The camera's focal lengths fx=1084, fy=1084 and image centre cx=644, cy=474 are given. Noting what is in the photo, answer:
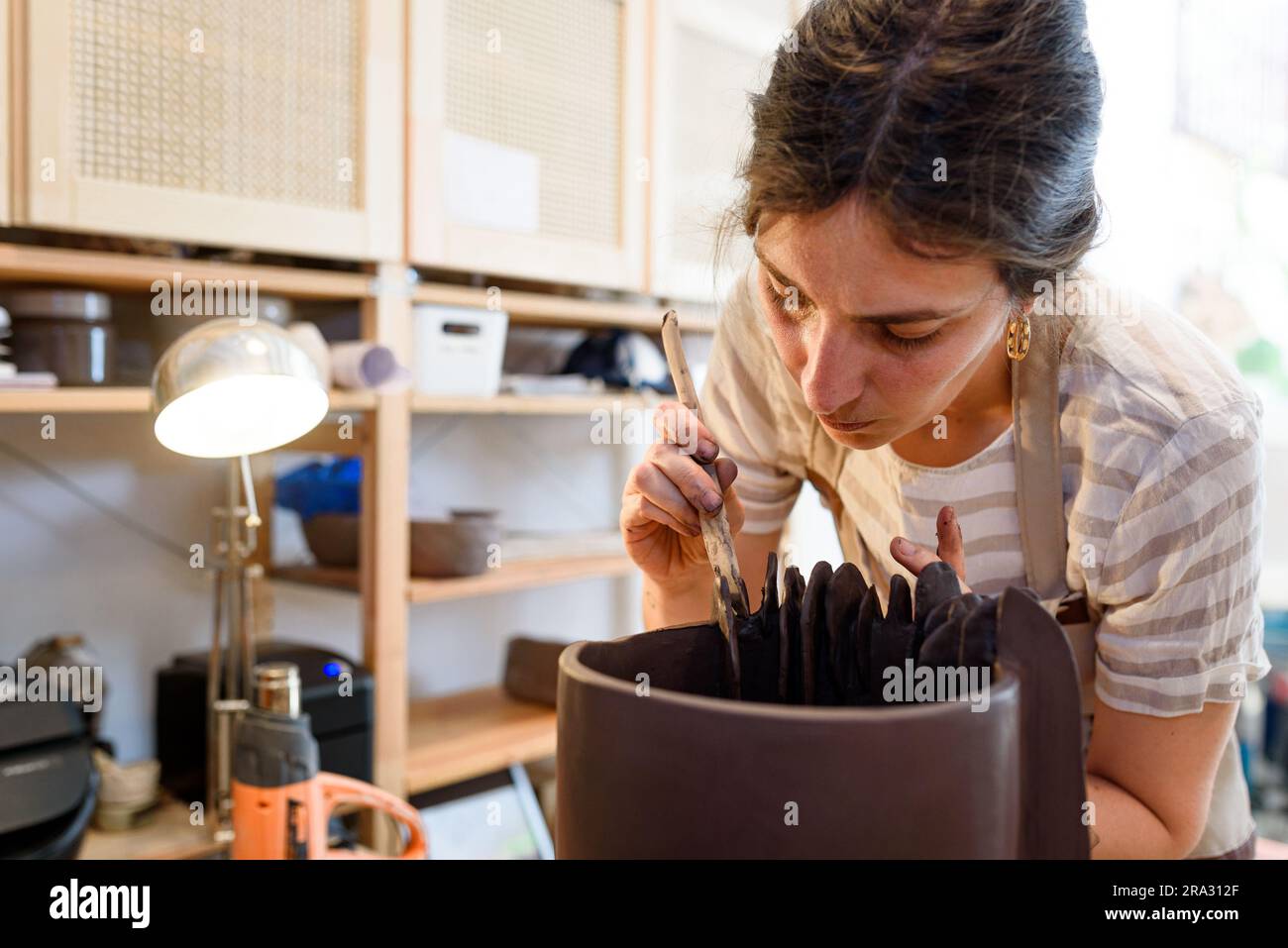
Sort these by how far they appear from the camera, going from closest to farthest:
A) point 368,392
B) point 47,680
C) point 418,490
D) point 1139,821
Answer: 1. point 1139,821
2. point 47,680
3. point 368,392
4. point 418,490

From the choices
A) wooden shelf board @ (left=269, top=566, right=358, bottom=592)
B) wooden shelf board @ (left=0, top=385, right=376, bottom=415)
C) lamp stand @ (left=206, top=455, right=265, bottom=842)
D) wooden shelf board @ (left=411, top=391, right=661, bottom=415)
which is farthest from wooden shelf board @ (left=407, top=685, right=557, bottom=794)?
wooden shelf board @ (left=0, top=385, right=376, bottom=415)

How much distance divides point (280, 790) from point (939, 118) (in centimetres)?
91

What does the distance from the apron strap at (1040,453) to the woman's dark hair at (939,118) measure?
0.59 ft

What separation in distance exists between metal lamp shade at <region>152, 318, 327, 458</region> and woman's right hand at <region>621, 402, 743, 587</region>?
351 mm

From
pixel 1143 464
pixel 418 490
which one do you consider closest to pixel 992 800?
pixel 1143 464

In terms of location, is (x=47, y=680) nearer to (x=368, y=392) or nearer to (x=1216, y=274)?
(x=368, y=392)

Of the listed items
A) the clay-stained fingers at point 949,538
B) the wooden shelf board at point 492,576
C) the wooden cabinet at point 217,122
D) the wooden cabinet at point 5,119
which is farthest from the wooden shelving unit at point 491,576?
the clay-stained fingers at point 949,538

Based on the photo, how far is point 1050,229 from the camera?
694mm

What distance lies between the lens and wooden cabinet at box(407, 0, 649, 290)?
1750 mm

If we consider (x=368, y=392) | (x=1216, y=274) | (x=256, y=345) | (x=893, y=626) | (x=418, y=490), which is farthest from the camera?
(x=1216, y=274)

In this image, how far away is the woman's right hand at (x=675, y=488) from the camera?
0.70 meters

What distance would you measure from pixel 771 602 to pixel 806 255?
0.21 m

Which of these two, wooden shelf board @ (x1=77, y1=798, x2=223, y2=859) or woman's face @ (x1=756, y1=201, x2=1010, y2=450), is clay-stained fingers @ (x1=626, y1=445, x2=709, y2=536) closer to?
woman's face @ (x1=756, y1=201, x2=1010, y2=450)

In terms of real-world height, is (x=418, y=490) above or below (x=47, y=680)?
above
